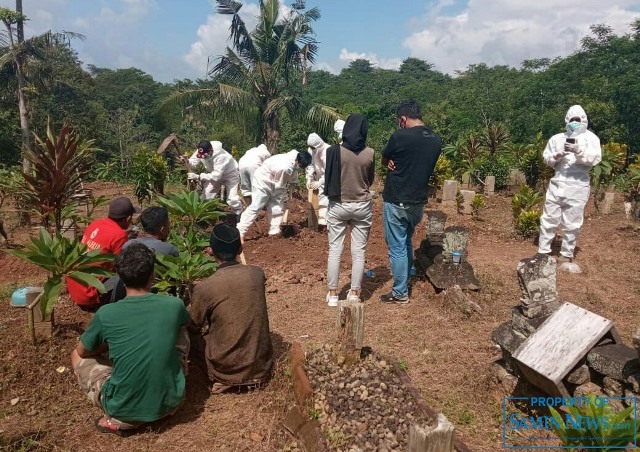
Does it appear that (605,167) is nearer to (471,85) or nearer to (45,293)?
(45,293)

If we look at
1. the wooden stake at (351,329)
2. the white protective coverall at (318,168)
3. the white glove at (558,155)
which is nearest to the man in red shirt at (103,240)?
the wooden stake at (351,329)

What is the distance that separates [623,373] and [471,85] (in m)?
45.2

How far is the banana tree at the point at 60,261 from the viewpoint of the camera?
10.5 ft

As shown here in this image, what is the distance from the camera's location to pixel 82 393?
3.34 meters

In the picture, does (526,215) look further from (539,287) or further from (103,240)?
(103,240)

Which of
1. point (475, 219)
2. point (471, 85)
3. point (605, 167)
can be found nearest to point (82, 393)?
point (475, 219)

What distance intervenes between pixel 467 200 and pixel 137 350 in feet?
27.3

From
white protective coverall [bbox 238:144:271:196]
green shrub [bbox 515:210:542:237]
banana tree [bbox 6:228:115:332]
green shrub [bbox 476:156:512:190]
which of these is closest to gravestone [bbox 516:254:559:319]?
banana tree [bbox 6:228:115:332]

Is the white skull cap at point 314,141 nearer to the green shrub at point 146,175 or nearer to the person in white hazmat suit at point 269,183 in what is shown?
the person in white hazmat suit at point 269,183

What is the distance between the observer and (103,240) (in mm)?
3639

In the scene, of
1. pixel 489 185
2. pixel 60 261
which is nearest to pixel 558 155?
pixel 60 261

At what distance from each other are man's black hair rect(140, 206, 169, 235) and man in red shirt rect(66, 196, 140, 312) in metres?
0.20

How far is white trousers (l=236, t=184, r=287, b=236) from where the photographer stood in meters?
6.86

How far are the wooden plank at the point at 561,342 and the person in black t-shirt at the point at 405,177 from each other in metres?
1.79
